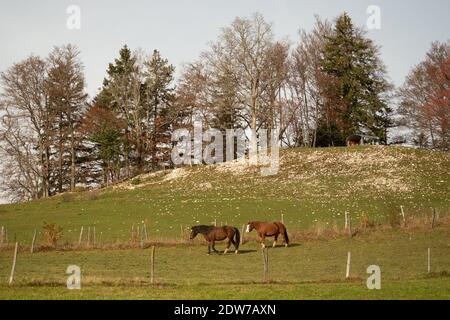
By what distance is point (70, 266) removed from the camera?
27328 millimetres

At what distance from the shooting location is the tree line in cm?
6750

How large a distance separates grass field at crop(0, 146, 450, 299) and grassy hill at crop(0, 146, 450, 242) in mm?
111

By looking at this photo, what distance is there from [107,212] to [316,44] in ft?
139

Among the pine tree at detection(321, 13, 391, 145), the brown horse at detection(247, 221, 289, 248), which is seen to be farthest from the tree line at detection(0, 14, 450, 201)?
the brown horse at detection(247, 221, 289, 248)

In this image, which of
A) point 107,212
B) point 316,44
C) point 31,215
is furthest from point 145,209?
point 316,44

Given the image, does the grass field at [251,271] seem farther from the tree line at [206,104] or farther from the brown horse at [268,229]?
the tree line at [206,104]

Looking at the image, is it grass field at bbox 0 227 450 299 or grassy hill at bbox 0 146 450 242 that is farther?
grassy hill at bbox 0 146 450 242

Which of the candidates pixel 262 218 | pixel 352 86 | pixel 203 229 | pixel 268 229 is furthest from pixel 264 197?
pixel 352 86

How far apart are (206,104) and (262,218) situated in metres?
30.7

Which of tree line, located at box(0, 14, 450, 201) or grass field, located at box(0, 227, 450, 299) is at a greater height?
tree line, located at box(0, 14, 450, 201)

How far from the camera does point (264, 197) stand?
52.5 meters

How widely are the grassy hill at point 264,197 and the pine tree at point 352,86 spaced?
871cm

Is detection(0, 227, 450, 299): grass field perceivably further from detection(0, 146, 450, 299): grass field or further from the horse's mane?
the horse's mane
